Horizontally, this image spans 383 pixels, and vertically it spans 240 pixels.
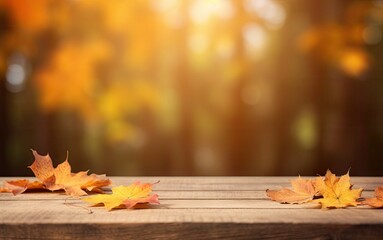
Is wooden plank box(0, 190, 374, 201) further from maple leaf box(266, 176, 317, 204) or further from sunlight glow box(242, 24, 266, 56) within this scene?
sunlight glow box(242, 24, 266, 56)

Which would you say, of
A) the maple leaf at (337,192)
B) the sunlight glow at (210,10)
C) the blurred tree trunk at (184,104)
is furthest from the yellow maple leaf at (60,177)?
the sunlight glow at (210,10)

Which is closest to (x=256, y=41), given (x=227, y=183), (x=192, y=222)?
(x=227, y=183)

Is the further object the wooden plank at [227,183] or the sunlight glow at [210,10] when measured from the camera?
the sunlight glow at [210,10]

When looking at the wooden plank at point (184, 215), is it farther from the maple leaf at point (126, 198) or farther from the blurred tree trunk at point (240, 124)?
the blurred tree trunk at point (240, 124)

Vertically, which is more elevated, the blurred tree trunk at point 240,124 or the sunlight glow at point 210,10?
the sunlight glow at point 210,10

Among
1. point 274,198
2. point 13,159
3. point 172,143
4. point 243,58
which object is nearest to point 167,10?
point 243,58

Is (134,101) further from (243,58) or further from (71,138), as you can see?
(243,58)

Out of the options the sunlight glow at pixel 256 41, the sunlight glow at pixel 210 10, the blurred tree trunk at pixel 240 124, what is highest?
the sunlight glow at pixel 210 10

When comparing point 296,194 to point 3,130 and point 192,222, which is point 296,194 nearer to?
point 192,222
